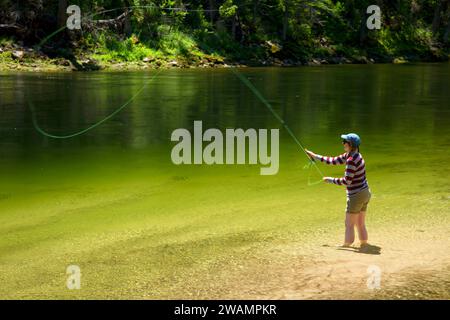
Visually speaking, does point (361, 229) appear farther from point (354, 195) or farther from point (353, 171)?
point (353, 171)

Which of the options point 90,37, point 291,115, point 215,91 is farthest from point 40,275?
point 90,37

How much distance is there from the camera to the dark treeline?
40.4 metres

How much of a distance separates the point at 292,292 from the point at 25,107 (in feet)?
52.5

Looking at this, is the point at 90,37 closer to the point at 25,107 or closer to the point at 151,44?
the point at 151,44

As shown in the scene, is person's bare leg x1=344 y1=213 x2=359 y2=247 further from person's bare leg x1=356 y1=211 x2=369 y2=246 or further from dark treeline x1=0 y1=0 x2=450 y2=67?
dark treeline x1=0 y1=0 x2=450 y2=67

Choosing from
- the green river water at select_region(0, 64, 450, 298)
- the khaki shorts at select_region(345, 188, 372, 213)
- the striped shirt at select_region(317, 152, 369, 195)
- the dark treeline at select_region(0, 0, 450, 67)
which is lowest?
the green river water at select_region(0, 64, 450, 298)

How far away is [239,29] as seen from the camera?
165 feet

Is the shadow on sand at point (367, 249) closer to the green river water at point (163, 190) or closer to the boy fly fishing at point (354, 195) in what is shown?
the boy fly fishing at point (354, 195)

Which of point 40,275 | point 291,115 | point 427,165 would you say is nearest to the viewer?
point 40,275

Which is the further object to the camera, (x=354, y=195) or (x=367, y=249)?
(x=354, y=195)

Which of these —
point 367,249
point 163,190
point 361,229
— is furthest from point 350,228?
point 163,190

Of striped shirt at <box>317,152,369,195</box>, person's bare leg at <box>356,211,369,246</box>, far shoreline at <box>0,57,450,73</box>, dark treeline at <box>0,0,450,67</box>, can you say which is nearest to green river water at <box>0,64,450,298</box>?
person's bare leg at <box>356,211,369,246</box>

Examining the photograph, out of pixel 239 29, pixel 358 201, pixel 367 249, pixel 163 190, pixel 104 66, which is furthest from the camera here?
pixel 239 29

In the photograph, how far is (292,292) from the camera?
18.8 ft
